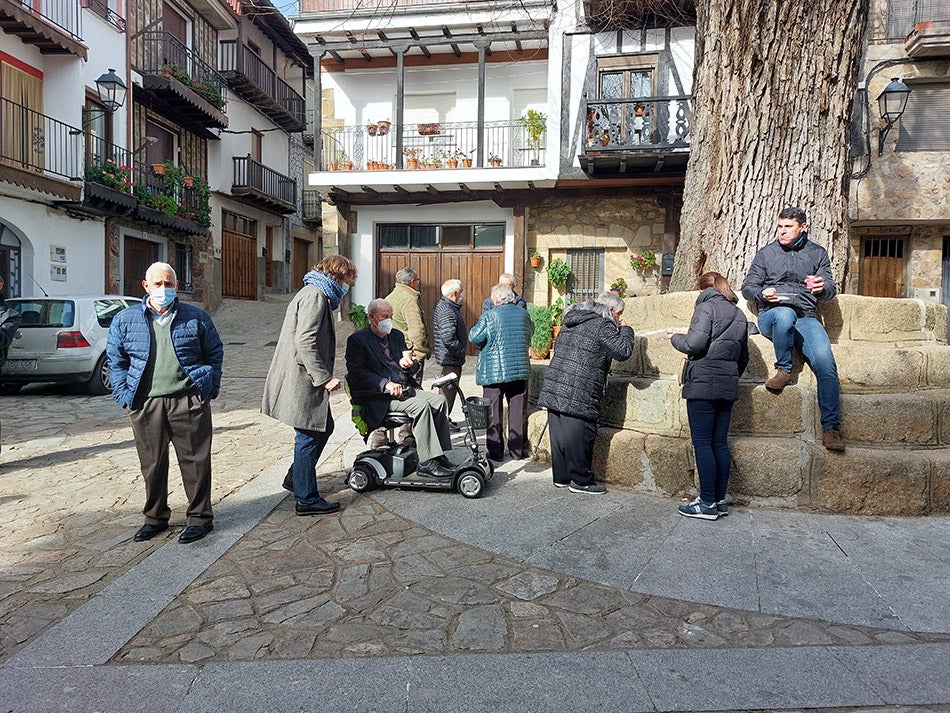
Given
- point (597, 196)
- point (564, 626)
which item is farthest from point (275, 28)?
point (564, 626)

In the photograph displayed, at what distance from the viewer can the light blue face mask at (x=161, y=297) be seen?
3893 mm

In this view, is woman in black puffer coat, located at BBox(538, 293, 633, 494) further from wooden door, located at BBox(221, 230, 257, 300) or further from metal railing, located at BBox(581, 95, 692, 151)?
wooden door, located at BBox(221, 230, 257, 300)

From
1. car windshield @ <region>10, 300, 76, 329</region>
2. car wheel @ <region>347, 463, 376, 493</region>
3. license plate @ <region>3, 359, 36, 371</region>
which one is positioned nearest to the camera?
car wheel @ <region>347, 463, 376, 493</region>

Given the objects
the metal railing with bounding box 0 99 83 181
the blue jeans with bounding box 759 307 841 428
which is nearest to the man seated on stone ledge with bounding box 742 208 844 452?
the blue jeans with bounding box 759 307 841 428

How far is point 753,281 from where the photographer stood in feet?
15.7

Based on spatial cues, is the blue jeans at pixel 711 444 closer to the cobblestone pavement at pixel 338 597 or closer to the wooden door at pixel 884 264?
the cobblestone pavement at pixel 338 597

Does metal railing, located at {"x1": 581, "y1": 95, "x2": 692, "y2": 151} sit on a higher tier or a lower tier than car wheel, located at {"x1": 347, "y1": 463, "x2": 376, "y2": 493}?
higher

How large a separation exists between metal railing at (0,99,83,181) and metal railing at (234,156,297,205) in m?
7.18

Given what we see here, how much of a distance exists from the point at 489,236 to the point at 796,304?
10.4 m

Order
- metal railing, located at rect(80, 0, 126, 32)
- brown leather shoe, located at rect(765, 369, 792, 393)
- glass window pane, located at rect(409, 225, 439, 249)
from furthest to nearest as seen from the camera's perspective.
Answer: glass window pane, located at rect(409, 225, 439, 249) → metal railing, located at rect(80, 0, 126, 32) → brown leather shoe, located at rect(765, 369, 792, 393)

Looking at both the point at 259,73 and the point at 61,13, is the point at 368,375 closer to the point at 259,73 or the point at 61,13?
the point at 61,13

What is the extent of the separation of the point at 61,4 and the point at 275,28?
10.3 m

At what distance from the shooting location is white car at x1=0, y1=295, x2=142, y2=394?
922 centimetres

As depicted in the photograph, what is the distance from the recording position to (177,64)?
60.3 feet
